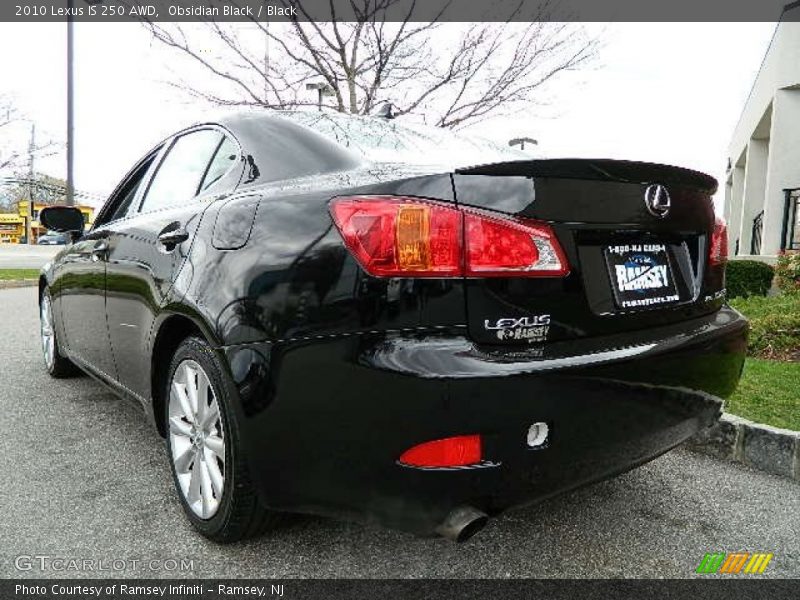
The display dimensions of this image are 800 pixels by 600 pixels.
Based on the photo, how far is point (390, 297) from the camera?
1674 mm

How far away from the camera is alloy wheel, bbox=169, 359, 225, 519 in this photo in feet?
7.15

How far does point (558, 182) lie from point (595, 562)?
1280 millimetres

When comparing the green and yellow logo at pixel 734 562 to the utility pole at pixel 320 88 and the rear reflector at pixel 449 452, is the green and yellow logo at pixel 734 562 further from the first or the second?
the utility pole at pixel 320 88

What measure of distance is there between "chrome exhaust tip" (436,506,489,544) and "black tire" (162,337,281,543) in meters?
0.69

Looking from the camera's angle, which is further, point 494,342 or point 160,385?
point 160,385

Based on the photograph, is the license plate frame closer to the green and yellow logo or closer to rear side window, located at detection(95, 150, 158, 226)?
the green and yellow logo

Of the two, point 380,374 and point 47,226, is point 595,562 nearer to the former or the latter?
point 380,374

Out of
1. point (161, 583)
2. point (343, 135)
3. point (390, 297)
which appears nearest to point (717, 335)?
point (390, 297)

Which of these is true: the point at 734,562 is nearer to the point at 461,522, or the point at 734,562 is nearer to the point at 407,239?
the point at 461,522

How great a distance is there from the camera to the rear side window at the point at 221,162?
2545 mm

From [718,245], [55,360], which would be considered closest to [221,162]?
[718,245]

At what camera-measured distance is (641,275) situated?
201 centimetres

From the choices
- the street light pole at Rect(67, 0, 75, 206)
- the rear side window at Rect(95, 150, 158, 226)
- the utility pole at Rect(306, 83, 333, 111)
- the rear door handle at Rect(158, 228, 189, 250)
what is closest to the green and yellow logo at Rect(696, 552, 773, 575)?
the rear door handle at Rect(158, 228, 189, 250)

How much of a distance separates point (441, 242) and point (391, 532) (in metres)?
1.20
